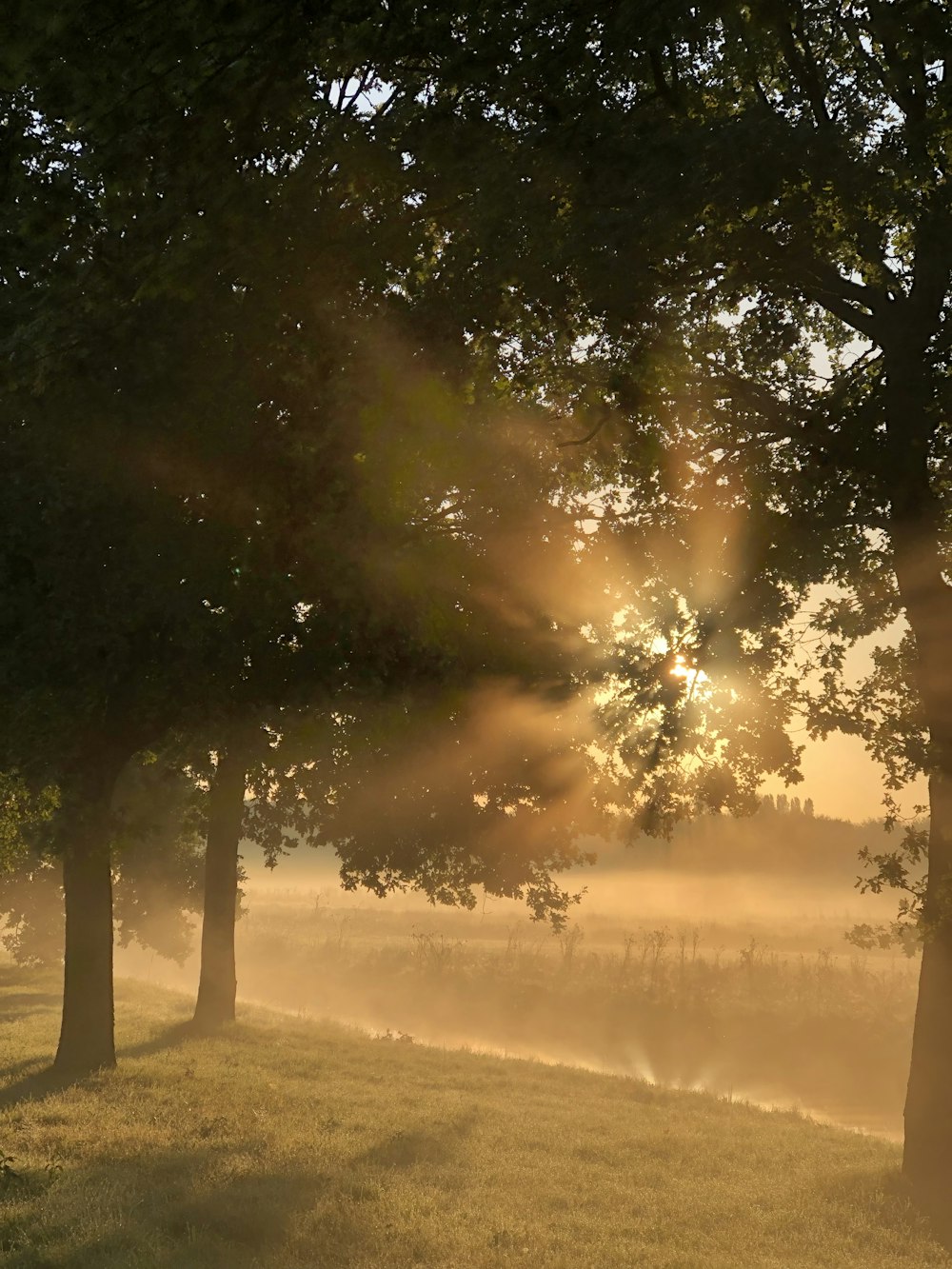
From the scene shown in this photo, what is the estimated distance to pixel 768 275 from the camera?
47.6 feet

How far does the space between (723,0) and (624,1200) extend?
1285 centimetres

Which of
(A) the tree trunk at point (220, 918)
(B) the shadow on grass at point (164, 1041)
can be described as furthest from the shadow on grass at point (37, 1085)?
(A) the tree trunk at point (220, 918)

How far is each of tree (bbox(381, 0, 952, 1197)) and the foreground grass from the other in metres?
2.97

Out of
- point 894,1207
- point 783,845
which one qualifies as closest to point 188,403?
point 894,1207

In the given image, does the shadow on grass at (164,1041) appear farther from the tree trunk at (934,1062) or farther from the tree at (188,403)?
the tree trunk at (934,1062)

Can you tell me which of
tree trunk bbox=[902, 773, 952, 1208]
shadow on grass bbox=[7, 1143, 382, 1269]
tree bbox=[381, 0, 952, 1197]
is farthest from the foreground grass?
tree bbox=[381, 0, 952, 1197]

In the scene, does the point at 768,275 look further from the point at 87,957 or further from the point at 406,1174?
the point at 87,957

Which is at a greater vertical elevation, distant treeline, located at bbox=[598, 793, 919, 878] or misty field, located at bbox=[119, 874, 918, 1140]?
distant treeline, located at bbox=[598, 793, 919, 878]

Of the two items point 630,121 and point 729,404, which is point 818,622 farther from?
point 630,121

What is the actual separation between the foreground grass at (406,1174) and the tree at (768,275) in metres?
2.97

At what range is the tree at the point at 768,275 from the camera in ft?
39.5

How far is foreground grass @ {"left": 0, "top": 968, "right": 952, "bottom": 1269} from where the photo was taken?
10.9 m

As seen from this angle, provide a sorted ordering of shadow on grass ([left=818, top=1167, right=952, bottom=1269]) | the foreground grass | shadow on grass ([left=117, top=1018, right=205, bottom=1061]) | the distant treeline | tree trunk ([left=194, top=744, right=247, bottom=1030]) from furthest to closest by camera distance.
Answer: the distant treeline → tree trunk ([left=194, top=744, right=247, bottom=1030]) → shadow on grass ([left=117, top=1018, right=205, bottom=1061]) → shadow on grass ([left=818, top=1167, right=952, bottom=1269]) → the foreground grass

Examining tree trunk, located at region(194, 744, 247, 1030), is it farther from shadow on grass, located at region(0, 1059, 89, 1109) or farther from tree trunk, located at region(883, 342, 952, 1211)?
tree trunk, located at region(883, 342, 952, 1211)
